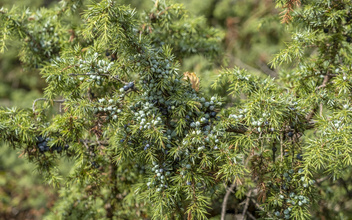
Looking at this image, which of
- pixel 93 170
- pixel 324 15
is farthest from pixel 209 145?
pixel 324 15

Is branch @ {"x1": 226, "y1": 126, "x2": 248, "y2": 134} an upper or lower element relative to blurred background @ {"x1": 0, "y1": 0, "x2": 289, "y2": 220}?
upper

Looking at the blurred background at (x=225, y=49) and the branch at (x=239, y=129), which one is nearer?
the branch at (x=239, y=129)

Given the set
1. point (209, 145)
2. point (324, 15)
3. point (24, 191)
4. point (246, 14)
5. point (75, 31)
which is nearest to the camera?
point (209, 145)

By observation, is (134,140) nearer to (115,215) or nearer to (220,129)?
(220,129)


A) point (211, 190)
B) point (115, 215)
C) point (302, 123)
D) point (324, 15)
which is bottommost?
point (115, 215)

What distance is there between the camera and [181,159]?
1.06m

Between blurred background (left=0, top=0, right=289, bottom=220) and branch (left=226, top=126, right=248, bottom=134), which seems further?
blurred background (left=0, top=0, right=289, bottom=220)

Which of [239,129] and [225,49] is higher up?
[239,129]

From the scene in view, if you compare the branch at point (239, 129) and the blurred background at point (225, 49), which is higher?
the branch at point (239, 129)

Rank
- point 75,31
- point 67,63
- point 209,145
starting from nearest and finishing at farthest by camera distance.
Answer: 1. point 209,145
2. point 67,63
3. point 75,31

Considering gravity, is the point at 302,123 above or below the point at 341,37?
below

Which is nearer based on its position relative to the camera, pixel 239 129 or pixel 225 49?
pixel 239 129

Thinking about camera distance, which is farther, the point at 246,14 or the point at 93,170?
the point at 246,14

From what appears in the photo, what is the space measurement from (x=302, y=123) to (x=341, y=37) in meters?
0.50
